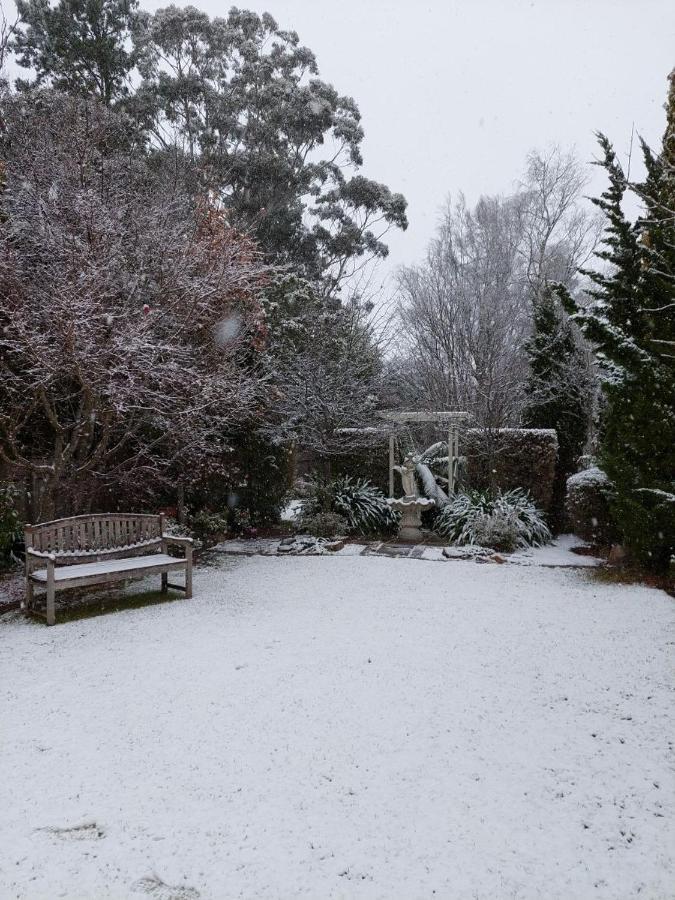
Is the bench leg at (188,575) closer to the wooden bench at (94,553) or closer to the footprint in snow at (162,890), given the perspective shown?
the wooden bench at (94,553)

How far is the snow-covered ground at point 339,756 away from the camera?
219 cm

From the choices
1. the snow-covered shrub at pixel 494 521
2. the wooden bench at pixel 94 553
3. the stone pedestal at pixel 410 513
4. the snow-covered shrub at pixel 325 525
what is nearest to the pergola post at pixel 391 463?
the snow-covered shrub at pixel 494 521

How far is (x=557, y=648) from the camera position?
4516mm

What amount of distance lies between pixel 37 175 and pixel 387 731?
277 inches

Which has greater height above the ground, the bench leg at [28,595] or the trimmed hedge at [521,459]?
the trimmed hedge at [521,459]

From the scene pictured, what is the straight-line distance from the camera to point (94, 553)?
581 cm

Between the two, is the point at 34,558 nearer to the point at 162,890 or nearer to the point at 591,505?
the point at 162,890

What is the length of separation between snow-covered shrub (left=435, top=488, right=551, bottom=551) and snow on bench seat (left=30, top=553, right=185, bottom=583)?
14.7ft

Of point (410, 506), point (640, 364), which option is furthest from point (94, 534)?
point (640, 364)

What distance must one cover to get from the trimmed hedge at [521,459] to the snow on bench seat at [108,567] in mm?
5682

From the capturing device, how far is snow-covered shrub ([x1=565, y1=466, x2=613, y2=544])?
25.8ft

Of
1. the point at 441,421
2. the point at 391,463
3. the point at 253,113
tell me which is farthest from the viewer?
the point at 253,113

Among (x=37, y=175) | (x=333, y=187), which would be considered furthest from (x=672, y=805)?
(x=333, y=187)

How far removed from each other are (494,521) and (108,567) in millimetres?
5337
